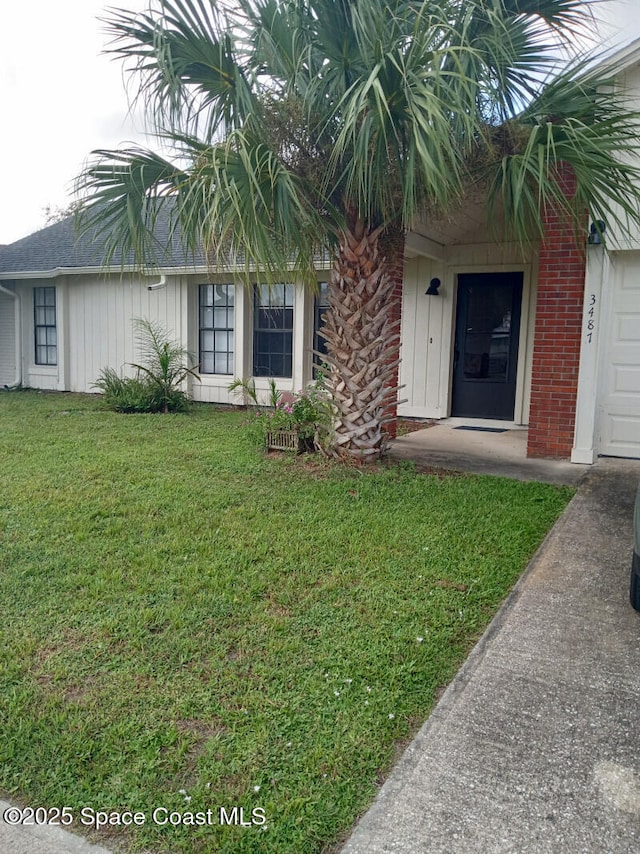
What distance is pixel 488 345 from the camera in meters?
10.2

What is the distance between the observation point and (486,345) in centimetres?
1020

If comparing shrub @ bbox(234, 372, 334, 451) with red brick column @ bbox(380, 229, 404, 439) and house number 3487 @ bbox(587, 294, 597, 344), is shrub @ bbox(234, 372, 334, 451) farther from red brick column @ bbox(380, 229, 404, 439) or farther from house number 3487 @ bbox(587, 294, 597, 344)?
house number 3487 @ bbox(587, 294, 597, 344)

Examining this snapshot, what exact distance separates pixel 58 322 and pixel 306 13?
10.6 m

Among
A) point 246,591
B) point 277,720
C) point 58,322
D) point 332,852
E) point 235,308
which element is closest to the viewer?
point 332,852

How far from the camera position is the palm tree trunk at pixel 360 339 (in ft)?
20.2

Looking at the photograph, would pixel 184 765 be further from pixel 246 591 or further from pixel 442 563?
pixel 442 563

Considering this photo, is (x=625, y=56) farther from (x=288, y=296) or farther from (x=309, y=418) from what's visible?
(x=288, y=296)

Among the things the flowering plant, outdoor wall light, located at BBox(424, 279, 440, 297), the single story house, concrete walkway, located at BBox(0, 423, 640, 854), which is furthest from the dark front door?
concrete walkway, located at BBox(0, 423, 640, 854)

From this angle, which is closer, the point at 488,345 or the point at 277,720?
the point at 277,720

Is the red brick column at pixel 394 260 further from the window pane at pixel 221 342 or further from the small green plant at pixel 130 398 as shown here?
the window pane at pixel 221 342

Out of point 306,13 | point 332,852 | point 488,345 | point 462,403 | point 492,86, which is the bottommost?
point 332,852

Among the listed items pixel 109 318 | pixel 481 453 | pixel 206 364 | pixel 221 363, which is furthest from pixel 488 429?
pixel 109 318

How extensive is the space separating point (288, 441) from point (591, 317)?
11.5ft

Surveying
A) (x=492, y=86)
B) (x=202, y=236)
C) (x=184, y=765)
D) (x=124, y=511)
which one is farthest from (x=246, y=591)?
(x=492, y=86)
